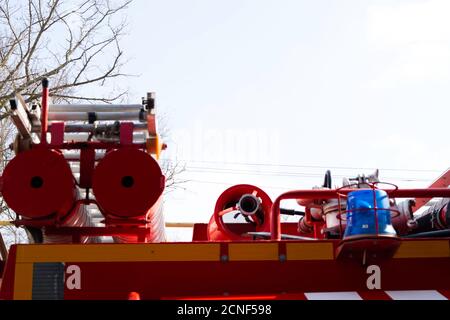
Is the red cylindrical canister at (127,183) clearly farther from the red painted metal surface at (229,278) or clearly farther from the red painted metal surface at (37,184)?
the red painted metal surface at (229,278)

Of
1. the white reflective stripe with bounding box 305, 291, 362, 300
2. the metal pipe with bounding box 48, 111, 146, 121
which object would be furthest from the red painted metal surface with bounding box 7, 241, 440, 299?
the metal pipe with bounding box 48, 111, 146, 121

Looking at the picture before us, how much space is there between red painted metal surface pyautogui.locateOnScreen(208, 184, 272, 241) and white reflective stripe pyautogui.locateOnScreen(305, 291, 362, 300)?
1694 mm

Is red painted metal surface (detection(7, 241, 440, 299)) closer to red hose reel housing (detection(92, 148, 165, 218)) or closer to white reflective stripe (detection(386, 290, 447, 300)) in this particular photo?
white reflective stripe (detection(386, 290, 447, 300))

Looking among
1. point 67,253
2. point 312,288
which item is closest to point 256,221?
point 312,288

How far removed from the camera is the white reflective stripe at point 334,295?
3652 millimetres

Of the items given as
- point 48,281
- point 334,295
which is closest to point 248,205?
point 334,295

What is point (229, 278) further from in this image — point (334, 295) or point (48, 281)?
point (48, 281)

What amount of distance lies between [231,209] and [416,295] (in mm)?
2069

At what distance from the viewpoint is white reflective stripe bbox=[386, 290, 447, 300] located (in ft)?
11.9

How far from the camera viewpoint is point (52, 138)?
4.38 meters
